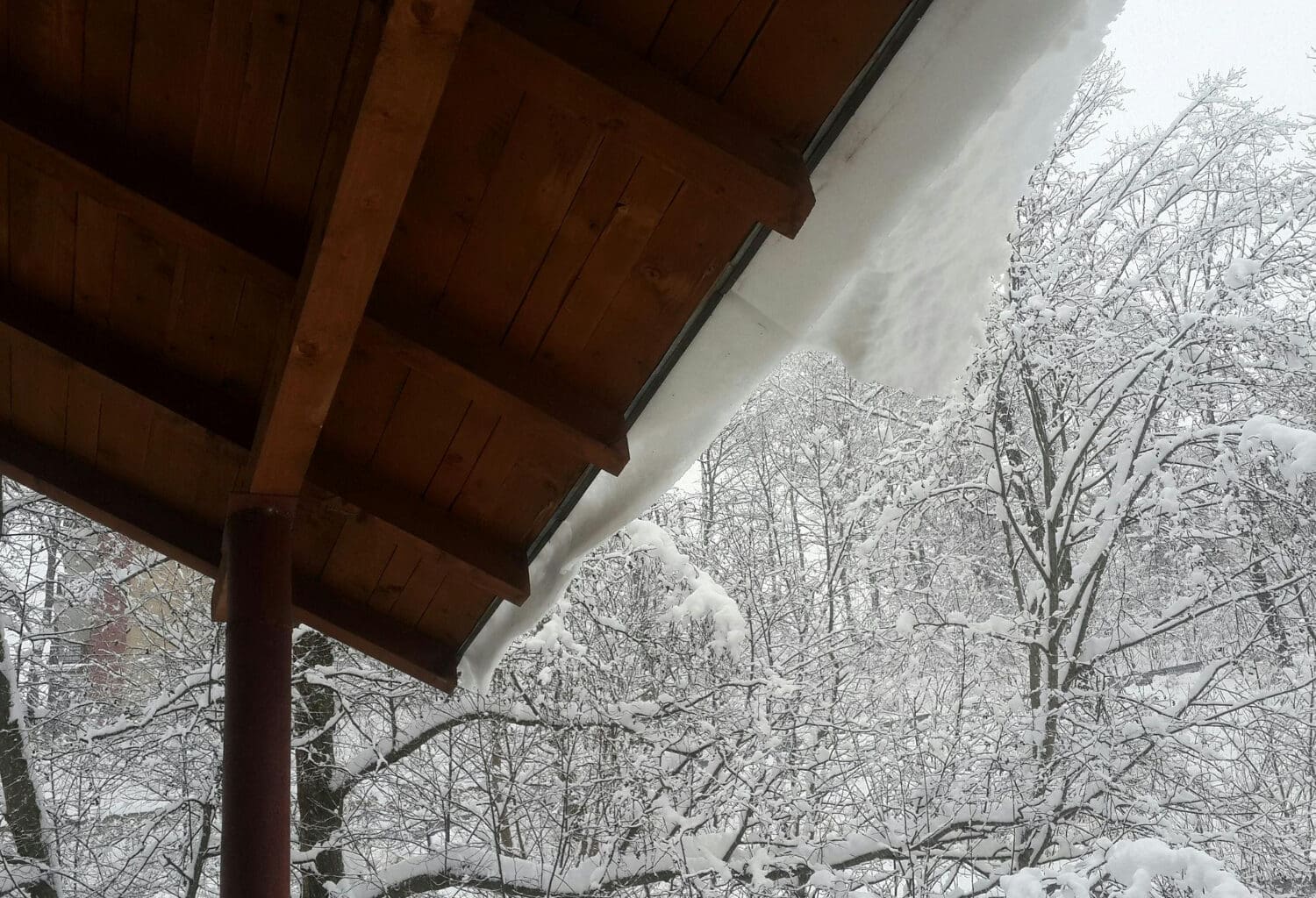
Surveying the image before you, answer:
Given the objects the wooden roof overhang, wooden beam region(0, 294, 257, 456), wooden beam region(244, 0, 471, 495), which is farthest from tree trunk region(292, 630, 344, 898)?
wooden beam region(244, 0, 471, 495)

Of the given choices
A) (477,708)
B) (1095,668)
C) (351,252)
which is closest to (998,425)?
(1095,668)

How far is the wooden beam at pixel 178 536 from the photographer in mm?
2824

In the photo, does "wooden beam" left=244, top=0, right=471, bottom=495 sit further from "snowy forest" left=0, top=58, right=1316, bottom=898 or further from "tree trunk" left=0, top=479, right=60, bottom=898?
"tree trunk" left=0, top=479, right=60, bottom=898

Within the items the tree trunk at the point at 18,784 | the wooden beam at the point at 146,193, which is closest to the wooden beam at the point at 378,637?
the wooden beam at the point at 146,193

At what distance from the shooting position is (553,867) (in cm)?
569

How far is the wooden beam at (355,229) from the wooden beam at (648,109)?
179 millimetres

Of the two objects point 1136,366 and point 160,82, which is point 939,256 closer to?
point 160,82

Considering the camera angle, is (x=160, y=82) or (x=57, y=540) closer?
(x=160, y=82)

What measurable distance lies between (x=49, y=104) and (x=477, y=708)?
4.97 m

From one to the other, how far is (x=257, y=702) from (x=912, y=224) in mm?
1721

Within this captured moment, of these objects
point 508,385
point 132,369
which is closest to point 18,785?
point 132,369

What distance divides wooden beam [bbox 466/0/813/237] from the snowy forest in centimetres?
473

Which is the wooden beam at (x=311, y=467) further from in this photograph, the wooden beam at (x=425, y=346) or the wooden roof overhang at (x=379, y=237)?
the wooden beam at (x=425, y=346)

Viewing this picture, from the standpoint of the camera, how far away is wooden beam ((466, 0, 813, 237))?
1650 mm
